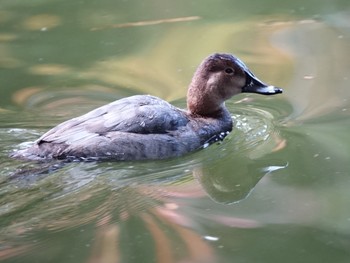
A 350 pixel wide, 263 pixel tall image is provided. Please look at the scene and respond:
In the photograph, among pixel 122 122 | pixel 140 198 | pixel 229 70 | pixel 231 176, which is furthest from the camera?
pixel 229 70

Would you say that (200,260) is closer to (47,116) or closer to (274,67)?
(47,116)

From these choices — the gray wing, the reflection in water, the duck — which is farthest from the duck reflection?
the gray wing

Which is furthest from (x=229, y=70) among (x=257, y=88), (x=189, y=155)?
(x=189, y=155)

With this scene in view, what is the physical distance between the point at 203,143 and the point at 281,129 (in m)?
0.63

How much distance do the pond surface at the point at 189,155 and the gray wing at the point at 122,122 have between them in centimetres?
24

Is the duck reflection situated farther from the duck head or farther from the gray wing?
the duck head

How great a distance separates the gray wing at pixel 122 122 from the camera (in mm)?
A: 5777

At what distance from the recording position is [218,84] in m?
6.31

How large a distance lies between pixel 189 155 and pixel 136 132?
0.42m

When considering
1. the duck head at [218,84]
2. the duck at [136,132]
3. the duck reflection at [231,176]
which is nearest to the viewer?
the duck reflection at [231,176]

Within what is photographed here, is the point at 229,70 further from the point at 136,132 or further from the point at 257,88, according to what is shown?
the point at 136,132

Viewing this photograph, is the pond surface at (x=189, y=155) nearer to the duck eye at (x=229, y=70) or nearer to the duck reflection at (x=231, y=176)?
the duck reflection at (x=231, y=176)

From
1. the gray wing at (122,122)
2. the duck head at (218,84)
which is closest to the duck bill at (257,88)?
the duck head at (218,84)

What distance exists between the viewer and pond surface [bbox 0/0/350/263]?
180 inches
